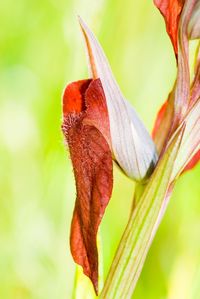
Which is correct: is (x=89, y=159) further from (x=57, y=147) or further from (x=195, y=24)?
(x=57, y=147)

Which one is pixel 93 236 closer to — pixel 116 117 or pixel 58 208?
pixel 116 117

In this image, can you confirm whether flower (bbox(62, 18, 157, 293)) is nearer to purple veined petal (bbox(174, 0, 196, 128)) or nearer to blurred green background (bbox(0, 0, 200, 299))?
purple veined petal (bbox(174, 0, 196, 128))

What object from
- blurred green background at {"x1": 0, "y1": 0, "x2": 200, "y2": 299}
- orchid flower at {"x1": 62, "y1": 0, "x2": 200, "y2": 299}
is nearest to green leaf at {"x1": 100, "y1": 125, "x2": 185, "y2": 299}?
orchid flower at {"x1": 62, "y1": 0, "x2": 200, "y2": 299}

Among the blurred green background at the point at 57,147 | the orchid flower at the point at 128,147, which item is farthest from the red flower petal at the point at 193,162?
the blurred green background at the point at 57,147

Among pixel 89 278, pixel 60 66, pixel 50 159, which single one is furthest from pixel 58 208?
pixel 89 278

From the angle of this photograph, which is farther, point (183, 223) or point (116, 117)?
point (183, 223)

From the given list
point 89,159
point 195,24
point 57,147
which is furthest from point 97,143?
point 57,147

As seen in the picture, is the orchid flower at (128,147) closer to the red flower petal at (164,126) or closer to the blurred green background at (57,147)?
the red flower petal at (164,126)
